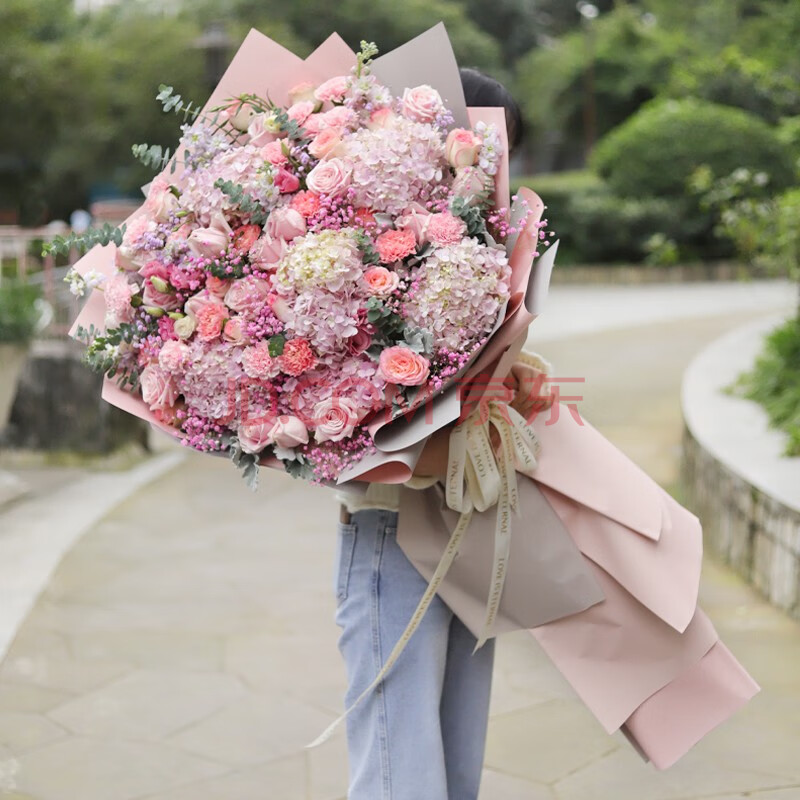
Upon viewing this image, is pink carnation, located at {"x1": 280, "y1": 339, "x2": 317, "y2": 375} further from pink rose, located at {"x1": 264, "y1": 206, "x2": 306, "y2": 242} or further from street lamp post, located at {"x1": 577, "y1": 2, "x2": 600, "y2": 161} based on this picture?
street lamp post, located at {"x1": 577, "y1": 2, "x2": 600, "y2": 161}

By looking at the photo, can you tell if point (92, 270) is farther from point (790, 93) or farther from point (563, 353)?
point (563, 353)

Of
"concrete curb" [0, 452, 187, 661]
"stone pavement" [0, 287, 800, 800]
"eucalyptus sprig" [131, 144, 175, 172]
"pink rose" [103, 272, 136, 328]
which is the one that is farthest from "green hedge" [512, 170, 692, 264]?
"pink rose" [103, 272, 136, 328]

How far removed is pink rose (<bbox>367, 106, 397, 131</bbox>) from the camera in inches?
80.4

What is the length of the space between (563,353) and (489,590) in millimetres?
9708

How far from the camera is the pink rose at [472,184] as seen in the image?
1981 mm

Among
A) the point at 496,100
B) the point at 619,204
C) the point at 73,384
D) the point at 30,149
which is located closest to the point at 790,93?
the point at 73,384

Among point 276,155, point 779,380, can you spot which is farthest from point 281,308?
point 779,380

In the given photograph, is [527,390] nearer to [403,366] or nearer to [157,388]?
[403,366]

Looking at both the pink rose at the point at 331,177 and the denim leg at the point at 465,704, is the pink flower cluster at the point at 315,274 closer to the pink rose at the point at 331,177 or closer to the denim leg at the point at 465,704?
the pink rose at the point at 331,177

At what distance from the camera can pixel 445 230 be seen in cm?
193

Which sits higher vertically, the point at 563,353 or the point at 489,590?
the point at 489,590

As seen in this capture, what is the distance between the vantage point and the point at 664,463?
7.05 m

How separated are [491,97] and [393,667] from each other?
3.75 feet

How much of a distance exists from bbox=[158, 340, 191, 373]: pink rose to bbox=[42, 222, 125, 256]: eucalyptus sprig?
0.81 feet
